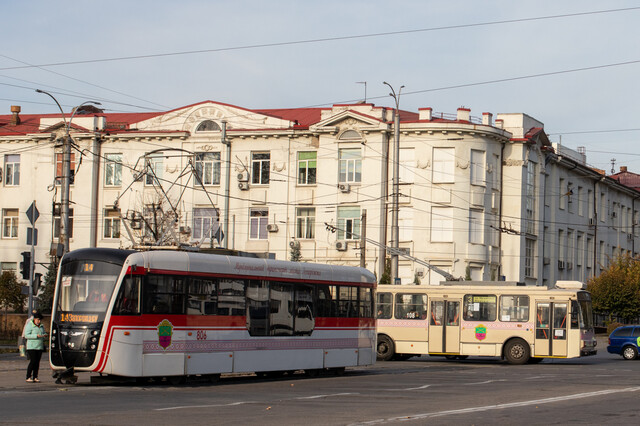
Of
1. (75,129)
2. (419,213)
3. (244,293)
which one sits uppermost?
(75,129)

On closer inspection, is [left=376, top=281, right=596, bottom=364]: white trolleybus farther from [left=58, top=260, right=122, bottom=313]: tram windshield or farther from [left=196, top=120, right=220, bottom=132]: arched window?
[left=196, top=120, right=220, bottom=132]: arched window

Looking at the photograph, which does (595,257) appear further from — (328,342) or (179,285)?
(179,285)

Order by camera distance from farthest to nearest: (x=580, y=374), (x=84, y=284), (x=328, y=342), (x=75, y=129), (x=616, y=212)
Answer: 1. (x=616, y=212)
2. (x=75, y=129)
3. (x=580, y=374)
4. (x=328, y=342)
5. (x=84, y=284)

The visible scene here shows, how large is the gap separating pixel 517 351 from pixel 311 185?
78.3 ft

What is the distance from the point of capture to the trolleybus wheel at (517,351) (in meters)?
32.6

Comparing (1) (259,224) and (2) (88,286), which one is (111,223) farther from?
(2) (88,286)

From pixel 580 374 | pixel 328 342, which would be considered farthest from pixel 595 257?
pixel 328 342

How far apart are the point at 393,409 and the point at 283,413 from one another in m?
1.90

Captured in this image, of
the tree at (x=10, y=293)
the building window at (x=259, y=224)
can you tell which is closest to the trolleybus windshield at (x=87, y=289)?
the tree at (x=10, y=293)

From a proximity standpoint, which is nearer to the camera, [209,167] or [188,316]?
[188,316]

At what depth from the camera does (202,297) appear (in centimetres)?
2130

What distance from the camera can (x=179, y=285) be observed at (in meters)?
20.7

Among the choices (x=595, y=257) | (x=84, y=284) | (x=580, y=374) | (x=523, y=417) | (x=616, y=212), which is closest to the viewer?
(x=523, y=417)

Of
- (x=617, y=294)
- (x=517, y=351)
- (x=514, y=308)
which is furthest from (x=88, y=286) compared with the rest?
(x=617, y=294)
